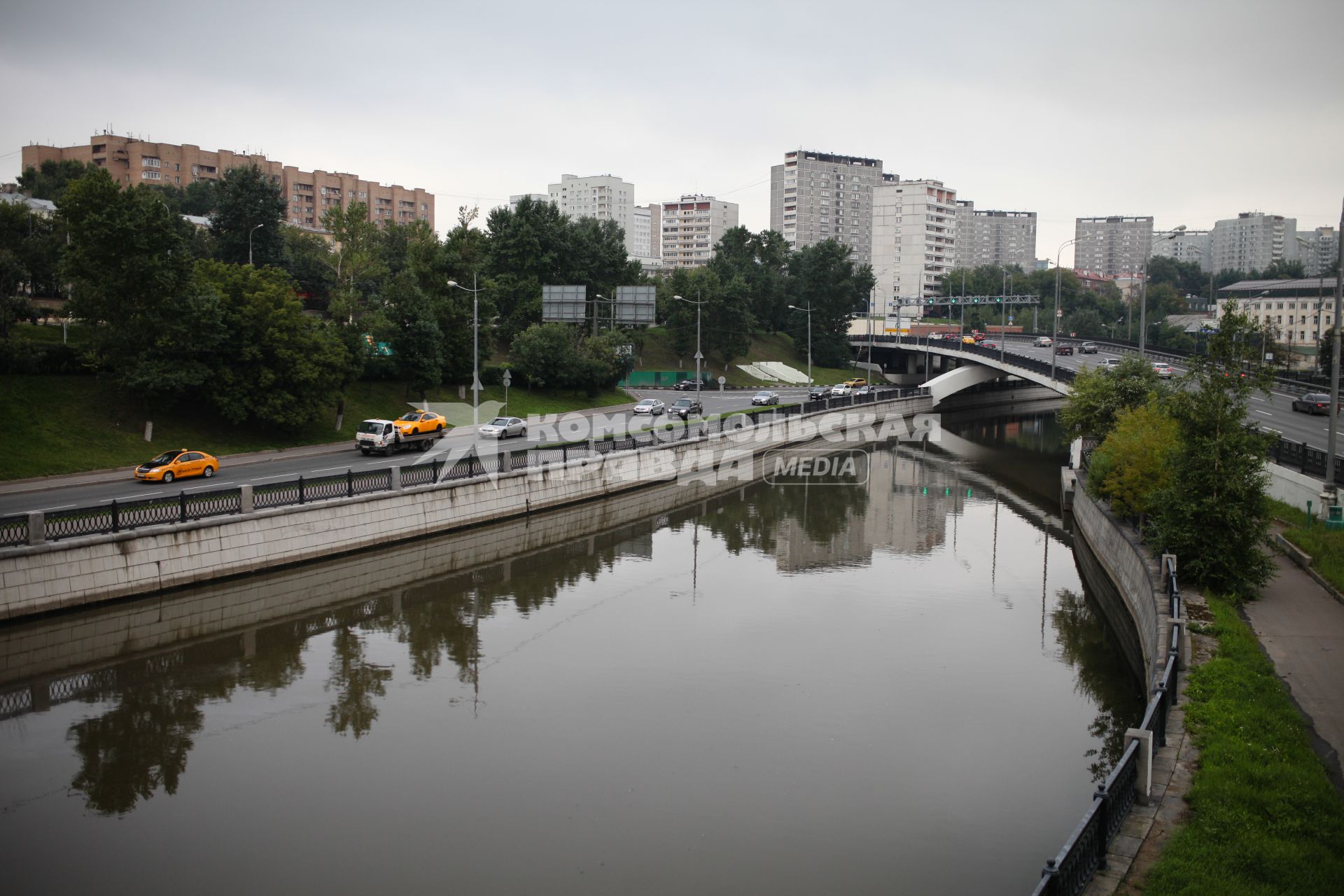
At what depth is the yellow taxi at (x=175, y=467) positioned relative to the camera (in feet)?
100

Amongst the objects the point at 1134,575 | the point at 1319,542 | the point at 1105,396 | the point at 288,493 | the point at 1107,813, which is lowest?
the point at 1134,575

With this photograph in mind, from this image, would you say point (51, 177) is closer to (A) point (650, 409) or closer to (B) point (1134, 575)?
(A) point (650, 409)

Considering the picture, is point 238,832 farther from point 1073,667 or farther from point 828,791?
point 1073,667

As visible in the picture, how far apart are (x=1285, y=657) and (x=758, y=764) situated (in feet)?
27.9

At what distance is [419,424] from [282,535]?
57.8 ft

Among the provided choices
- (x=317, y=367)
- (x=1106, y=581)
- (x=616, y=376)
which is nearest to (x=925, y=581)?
(x=1106, y=581)

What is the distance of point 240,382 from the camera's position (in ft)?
126

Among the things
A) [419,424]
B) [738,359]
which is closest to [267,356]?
[419,424]

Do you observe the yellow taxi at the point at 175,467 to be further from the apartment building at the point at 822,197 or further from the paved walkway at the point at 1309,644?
the apartment building at the point at 822,197

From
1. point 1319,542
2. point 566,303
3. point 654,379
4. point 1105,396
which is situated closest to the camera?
point 1319,542

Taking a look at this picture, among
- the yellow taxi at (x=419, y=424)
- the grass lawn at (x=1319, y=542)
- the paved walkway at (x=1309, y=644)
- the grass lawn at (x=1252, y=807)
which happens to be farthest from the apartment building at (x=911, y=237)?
the grass lawn at (x=1252, y=807)

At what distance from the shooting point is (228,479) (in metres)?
31.3

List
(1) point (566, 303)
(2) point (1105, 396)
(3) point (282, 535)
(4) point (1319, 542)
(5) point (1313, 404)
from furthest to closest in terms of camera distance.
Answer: (1) point (566, 303) < (5) point (1313, 404) < (2) point (1105, 396) < (3) point (282, 535) < (4) point (1319, 542)

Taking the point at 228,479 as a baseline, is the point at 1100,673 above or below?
below
